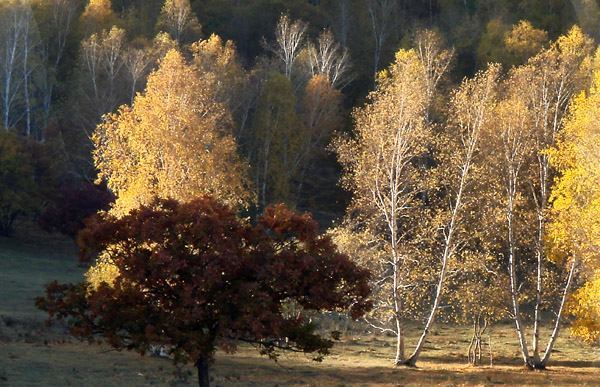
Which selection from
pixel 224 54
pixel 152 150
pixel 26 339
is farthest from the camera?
pixel 224 54

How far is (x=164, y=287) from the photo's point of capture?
1734 centimetres

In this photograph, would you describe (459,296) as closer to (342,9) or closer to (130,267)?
(130,267)

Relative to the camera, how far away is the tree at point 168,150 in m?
29.8

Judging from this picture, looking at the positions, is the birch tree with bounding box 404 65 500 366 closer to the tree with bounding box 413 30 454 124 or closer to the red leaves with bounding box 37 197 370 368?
the red leaves with bounding box 37 197 370 368

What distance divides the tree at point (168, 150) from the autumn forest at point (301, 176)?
0.09 meters

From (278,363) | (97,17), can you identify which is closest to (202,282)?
(278,363)

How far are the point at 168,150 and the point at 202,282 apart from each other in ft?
47.7

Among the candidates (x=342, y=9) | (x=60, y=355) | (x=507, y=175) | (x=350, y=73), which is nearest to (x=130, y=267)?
(x=60, y=355)

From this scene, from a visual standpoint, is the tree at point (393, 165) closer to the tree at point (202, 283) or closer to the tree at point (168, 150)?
the tree at point (168, 150)

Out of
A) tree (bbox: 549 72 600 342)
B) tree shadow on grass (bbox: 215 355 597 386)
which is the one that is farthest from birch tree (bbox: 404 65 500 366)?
tree (bbox: 549 72 600 342)

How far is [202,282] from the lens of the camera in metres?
16.7

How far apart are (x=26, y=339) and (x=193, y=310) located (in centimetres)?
1378

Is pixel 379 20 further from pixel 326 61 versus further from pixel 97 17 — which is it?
pixel 97 17

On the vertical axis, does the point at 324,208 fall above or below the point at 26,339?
above
